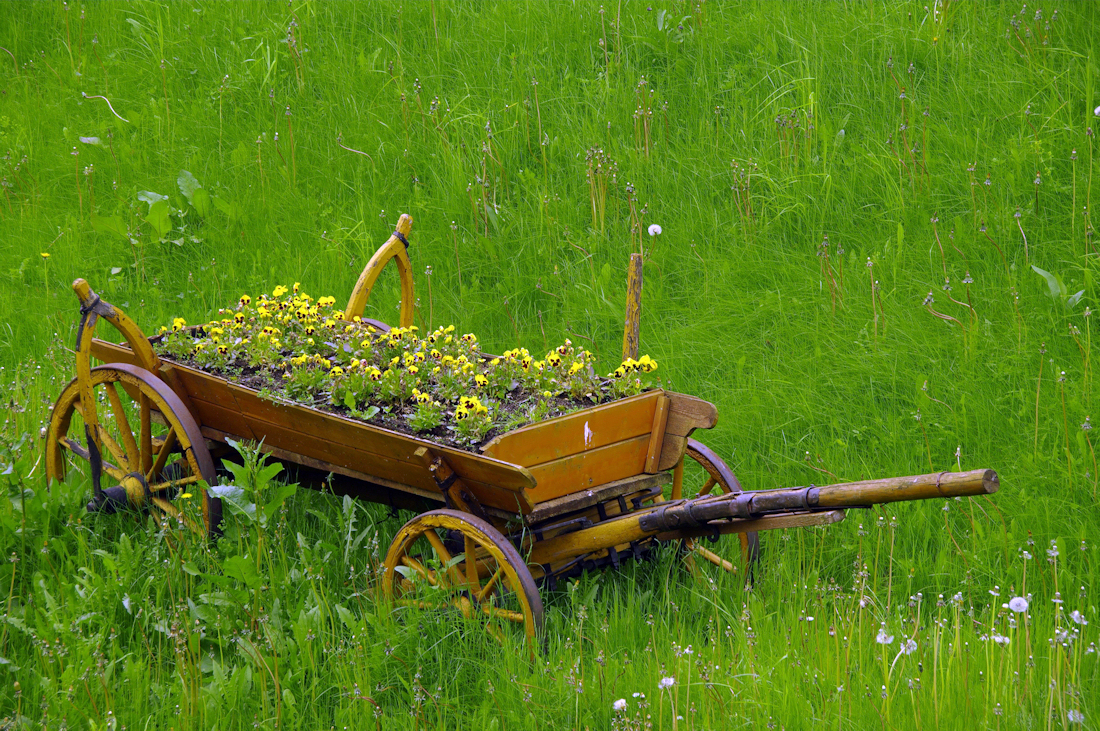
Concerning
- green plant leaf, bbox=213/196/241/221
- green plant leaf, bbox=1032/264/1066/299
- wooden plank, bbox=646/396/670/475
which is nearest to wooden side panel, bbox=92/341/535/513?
wooden plank, bbox=646/396/670/475

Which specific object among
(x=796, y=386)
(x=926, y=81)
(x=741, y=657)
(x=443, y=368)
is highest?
(x=926, y=81)

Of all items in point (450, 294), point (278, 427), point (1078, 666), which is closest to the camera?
point (1078, 666)

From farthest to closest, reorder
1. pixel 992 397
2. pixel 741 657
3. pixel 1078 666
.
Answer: pixel 992 397, pixel 741 657, pixel 1078 666

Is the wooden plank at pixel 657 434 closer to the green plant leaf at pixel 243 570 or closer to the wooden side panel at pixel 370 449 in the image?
the wooden side panel at pixel 370 449

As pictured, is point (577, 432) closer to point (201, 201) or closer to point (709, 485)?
point (709, 485)

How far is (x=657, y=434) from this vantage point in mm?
3867

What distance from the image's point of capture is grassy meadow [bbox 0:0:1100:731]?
333cm

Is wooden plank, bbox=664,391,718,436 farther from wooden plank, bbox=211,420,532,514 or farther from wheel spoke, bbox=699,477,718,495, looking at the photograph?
wooden plank, bbox=211,420,532,514

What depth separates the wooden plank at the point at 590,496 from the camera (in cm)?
352

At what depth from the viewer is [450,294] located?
652cm

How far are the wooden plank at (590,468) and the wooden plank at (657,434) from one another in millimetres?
23

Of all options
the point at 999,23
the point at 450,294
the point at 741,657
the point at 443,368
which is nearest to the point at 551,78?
the point at 450,294

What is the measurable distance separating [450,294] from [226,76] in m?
3.44

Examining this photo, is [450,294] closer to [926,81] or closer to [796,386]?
[796,386]
